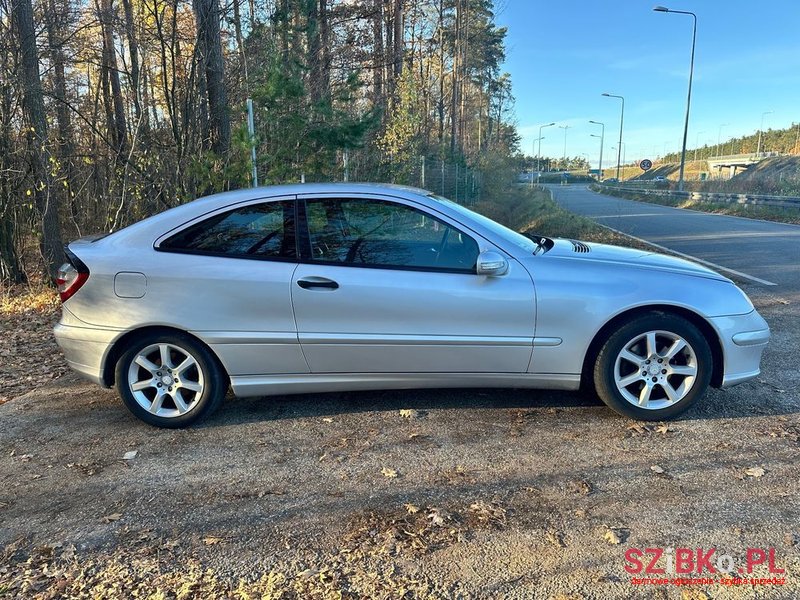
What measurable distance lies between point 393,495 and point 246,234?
75.0 inches

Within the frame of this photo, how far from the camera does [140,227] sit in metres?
3.64

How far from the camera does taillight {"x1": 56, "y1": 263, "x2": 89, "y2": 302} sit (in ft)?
11.7

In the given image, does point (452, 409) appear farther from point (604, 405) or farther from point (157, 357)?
point (157, 357)

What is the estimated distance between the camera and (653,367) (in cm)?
353

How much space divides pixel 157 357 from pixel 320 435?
1200 mm

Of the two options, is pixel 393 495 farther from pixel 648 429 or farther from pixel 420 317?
pixel 648 429

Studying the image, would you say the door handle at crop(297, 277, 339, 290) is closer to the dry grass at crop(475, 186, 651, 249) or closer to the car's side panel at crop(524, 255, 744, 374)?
the car's side panel at crop(524, 255, 744, 374)

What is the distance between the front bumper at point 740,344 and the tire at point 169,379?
3.26 meters

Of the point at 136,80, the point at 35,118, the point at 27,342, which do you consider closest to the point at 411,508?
the point at 27,342

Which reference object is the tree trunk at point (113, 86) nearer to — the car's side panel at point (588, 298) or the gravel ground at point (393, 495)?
the gravel ground at point (393, 495)

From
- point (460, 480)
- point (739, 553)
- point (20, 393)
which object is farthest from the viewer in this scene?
point (20, 393)

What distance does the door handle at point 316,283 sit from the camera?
349 centimetres

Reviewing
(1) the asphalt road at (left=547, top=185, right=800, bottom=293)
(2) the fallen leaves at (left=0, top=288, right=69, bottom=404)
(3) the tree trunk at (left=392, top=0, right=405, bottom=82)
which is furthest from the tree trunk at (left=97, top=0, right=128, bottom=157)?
(3) the tree trunk at (left=392, top=0, right=405, bottom=82)

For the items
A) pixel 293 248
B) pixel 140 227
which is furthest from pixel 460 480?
pixel 140 227
